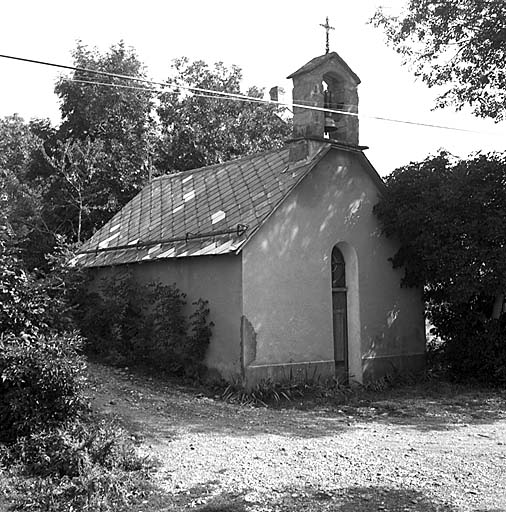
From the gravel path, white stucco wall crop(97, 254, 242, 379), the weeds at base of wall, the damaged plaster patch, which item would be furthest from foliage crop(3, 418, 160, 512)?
white stucco wall crop(97, 254, 242, 379)

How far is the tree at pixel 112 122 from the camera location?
24.9 meters

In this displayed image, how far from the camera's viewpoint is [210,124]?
1125 inches

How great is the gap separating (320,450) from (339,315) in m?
6.26

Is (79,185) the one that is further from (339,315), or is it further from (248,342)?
(248,342)

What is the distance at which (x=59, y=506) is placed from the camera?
6.71m

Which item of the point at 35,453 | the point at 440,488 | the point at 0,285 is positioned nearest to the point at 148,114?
the point at 0,285

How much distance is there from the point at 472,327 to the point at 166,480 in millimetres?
10016

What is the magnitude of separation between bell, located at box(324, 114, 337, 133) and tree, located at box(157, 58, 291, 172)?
12.8 m

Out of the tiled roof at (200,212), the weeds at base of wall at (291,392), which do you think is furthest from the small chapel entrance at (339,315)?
the tiled roof at (200,212)

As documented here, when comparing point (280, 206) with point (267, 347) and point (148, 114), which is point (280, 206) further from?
point (148, 114)

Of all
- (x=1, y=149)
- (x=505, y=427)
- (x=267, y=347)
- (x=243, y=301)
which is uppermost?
(x=1, y=149)

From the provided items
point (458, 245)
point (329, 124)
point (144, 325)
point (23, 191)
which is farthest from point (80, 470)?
point (23, 191)

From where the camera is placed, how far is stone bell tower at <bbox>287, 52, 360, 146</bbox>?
46.8ft

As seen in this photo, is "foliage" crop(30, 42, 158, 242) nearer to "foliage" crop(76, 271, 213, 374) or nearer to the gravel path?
"foliage" crop(76, 271, 213, 374)
